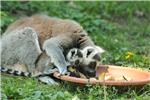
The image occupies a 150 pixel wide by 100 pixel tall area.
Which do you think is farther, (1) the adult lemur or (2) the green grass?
(1) the adult lemur

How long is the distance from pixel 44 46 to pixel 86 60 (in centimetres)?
89

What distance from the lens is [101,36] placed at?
34.8ft

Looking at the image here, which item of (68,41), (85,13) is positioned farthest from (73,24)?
(85,13)

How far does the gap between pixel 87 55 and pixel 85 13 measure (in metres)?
4.06

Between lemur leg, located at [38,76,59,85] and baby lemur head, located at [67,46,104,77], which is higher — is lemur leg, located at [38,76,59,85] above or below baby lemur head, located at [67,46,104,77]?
below

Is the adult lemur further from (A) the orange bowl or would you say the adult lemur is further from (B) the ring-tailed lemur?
(A) the orange bowl

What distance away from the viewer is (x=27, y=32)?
8695 millimetres

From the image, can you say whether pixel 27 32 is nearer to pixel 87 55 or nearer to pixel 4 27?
→ pixel 87 55

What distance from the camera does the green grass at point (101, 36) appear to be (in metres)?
6.89

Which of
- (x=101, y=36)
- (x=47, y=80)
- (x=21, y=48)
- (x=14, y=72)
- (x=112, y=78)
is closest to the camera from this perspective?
(x=112, y=78)

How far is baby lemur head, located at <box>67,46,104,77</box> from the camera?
779 centimetres

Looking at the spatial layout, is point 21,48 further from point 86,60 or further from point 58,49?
point 86,60

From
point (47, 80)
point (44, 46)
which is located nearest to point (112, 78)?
point (47, 80)

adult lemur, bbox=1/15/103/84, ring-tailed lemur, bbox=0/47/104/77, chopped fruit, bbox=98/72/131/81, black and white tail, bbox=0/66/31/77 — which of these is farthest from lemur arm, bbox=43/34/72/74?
chopped fruit, bbox=98/72/131/81
